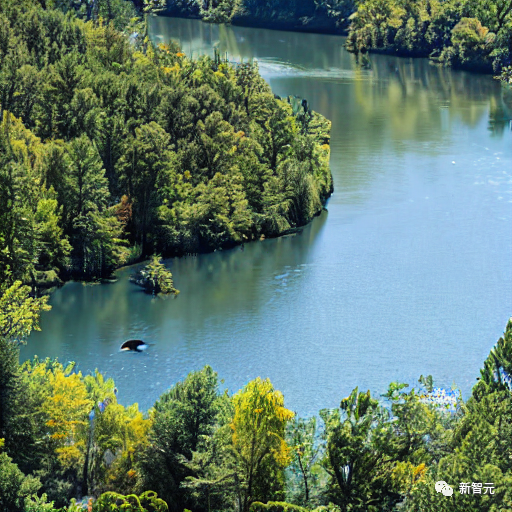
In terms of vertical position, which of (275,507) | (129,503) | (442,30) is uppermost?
(442,30)

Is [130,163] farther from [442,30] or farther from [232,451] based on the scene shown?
[442,30]

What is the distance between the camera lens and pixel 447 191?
97.6 metres

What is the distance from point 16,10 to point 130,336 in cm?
5553

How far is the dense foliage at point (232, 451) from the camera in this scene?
41.8 m

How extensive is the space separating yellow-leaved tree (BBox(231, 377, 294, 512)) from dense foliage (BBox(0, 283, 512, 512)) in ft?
0.14

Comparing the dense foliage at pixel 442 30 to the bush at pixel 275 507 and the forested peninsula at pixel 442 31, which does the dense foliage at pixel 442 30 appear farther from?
the bush at pixel 275 507

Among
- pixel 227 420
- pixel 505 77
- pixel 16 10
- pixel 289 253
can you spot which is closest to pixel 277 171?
pixel 289 253

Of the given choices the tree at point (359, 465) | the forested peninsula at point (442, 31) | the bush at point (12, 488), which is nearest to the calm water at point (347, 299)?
the tree at point (359, 465)

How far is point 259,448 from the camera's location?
4297 centimetres

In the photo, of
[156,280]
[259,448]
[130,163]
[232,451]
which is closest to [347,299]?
[156,280]

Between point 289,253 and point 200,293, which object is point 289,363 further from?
point 289,253

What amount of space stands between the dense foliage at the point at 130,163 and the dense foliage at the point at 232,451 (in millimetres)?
23568

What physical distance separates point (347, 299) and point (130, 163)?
73.4 feet

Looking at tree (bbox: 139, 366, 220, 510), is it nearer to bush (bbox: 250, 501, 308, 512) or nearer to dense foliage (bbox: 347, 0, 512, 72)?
bush (bbox: 250, 501, 308, 512)
